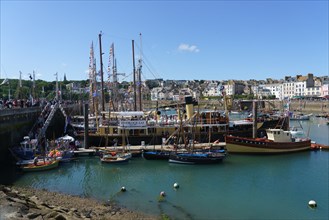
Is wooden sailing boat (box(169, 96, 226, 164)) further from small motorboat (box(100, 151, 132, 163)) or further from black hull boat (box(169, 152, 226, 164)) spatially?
small motorboat (box(100, 151, 132, 163))

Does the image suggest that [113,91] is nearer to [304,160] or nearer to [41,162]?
[41,162]

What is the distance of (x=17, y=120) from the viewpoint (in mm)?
42062

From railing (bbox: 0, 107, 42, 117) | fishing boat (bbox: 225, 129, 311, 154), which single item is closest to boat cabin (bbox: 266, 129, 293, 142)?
fishing boat (bbox: 225, 129, 311, 154)

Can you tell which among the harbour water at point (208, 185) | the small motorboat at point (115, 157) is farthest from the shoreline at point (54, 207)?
the small motorboat at point (115, 157)

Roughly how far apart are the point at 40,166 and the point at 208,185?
58.4ft

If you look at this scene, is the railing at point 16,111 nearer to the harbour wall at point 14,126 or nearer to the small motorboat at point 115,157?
the harbour wall at point 14,126

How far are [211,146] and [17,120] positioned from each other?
26013mm

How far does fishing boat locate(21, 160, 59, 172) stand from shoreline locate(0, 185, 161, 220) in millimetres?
5765

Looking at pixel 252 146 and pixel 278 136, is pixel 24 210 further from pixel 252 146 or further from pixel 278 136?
pixel 278 136

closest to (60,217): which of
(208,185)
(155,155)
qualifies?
(208,185)

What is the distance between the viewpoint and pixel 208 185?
30.2 metres

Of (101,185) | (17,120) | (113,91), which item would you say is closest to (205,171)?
(101,185)

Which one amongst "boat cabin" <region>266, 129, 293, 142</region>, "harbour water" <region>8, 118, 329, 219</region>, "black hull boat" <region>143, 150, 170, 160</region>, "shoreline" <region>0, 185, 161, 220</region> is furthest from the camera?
"boat cabin" <region>266, 129, 293, 142</region>

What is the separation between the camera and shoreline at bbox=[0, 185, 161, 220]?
1662 cm
